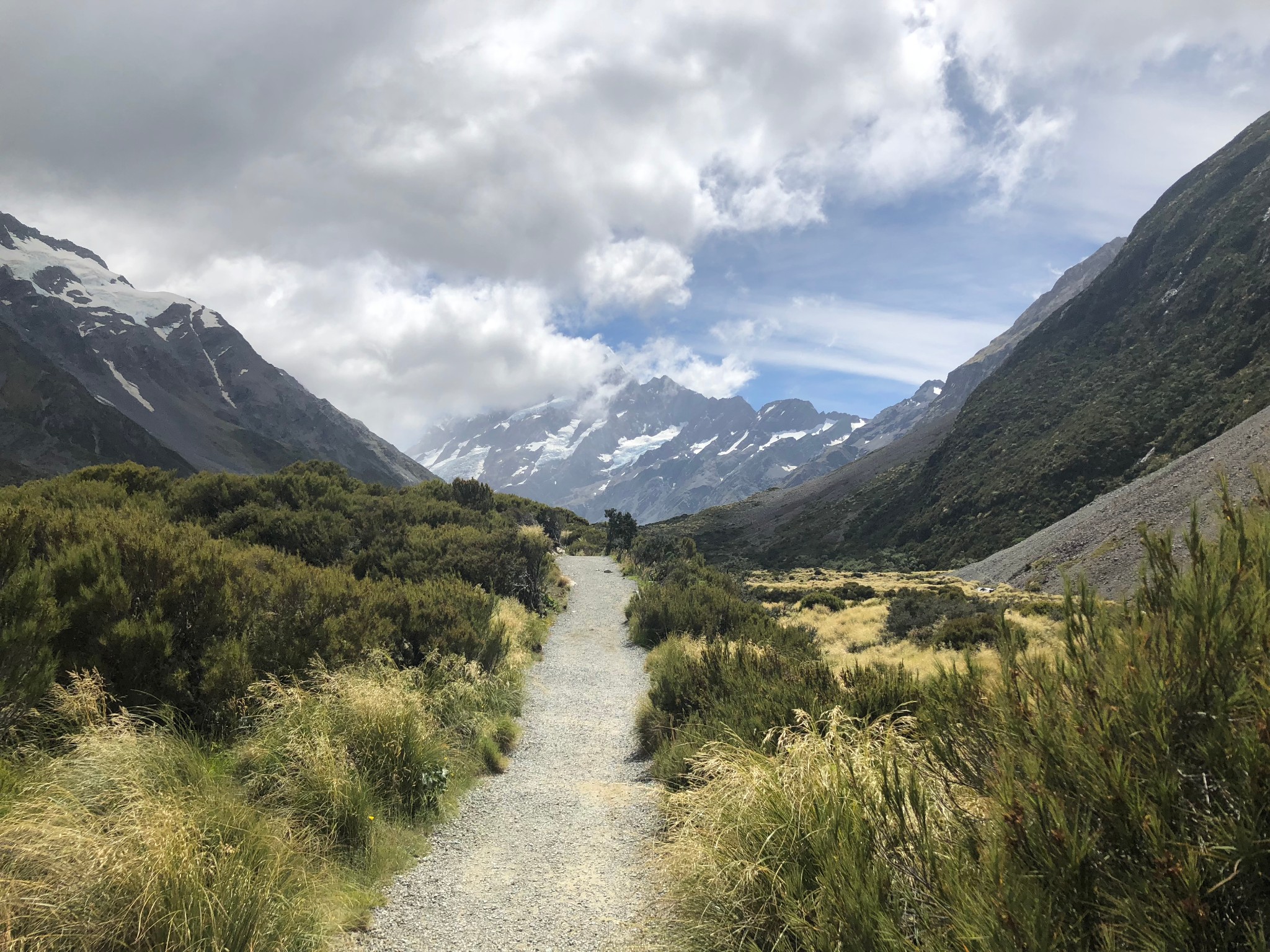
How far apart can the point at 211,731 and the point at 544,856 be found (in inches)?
123

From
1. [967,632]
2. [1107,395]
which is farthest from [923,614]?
[1107,395]

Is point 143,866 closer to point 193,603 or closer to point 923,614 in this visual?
point 193,603

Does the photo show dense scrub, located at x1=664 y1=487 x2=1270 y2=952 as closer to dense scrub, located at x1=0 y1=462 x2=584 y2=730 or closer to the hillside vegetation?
the hillside vegetation

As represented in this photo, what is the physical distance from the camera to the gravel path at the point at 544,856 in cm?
408

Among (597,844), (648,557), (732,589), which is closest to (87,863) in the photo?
(597,844)

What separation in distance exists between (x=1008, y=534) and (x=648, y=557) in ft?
178

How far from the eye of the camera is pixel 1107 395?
80250 mm

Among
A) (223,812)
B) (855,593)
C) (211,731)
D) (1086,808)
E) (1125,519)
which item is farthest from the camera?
(1125,519)

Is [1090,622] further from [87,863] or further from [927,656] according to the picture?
[927,656]

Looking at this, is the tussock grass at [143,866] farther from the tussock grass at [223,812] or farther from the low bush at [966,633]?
the low bush at [966,633]

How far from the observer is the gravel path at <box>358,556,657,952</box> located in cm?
408

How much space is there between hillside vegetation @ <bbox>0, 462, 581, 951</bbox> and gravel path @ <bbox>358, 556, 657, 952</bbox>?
32cm

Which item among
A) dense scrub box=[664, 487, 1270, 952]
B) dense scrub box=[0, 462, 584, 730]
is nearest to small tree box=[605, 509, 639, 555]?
dense scrub box=[0, 462, 584, 730]

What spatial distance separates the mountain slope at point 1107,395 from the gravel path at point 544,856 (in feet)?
225
